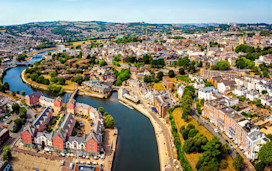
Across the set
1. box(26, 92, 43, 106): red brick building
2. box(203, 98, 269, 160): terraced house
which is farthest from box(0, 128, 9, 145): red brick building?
A: box(203, 98, 269, 160): terraced house

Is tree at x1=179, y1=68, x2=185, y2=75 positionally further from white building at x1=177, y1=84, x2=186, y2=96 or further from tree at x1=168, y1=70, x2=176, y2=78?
white building at x1=177, y1=84, x2=186, y2=96

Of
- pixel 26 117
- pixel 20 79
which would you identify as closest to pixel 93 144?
pixel 26 117

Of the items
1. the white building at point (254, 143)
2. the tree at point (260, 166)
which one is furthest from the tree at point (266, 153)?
the white building at point (254, 143)

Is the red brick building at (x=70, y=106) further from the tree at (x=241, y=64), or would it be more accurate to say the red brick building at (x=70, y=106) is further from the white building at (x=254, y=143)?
the tree at (x=241, y=64)

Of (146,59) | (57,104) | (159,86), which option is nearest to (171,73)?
(159,86)

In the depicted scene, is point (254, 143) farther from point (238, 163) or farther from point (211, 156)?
point (211, 156)
